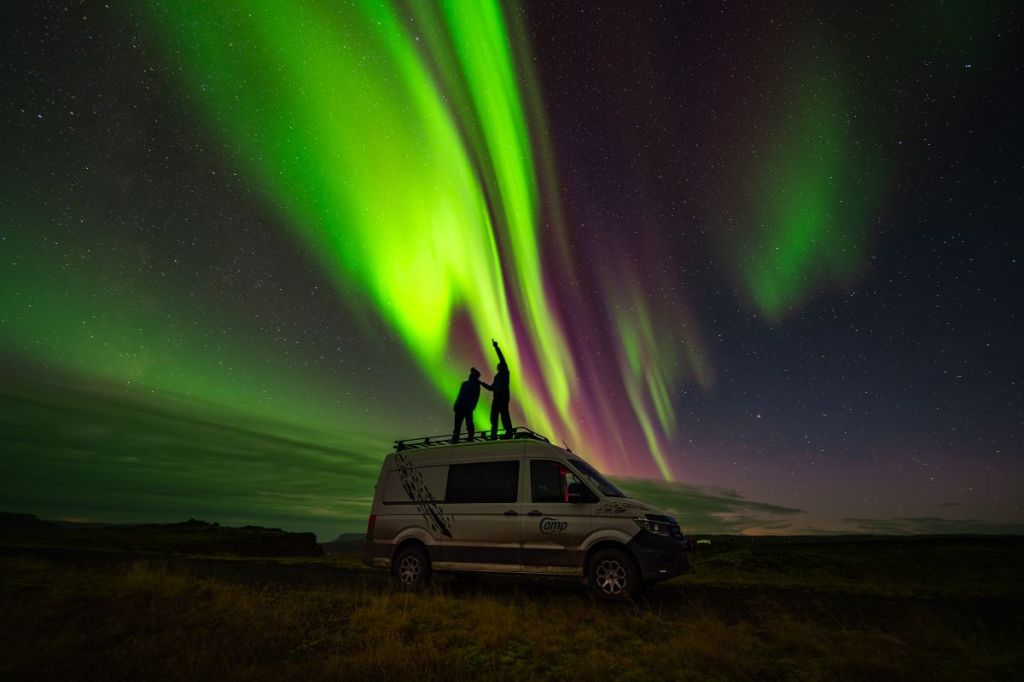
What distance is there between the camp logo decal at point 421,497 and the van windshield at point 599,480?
2.85 meters

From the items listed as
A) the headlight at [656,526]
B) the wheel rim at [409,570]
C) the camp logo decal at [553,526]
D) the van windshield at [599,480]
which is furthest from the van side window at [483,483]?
the headlight at [656,526]

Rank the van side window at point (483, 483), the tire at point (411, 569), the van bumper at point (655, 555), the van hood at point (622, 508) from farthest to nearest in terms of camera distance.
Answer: the tire at point (411, 569)
the van side window at point (483, 483)
the van hood at point (622, 508)
the van bumper at point (655, 555)

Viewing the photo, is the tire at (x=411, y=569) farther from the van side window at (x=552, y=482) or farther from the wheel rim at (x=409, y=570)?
the van side window at (x=552, y=482)

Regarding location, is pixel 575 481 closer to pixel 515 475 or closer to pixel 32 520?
pixel 515 475

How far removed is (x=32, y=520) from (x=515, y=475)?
396 ft

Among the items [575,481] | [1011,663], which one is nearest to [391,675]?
[575,481]

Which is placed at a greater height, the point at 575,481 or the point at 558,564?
the point at 575,481

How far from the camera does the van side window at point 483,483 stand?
964 cm

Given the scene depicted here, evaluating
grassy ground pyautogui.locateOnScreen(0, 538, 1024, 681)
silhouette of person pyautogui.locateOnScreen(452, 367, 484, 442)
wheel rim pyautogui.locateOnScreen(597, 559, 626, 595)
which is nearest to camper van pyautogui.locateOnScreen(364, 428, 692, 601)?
wheel rim pyautogui.locateOnScreen(597, 559, 626, 595)

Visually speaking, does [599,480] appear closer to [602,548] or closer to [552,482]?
[552,482]

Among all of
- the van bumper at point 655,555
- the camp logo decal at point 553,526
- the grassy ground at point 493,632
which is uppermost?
the camp logo decal at point 553,526

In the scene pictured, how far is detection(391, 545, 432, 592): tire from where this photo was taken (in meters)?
10.1

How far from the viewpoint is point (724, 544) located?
66.0ft

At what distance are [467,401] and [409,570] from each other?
4.76m
